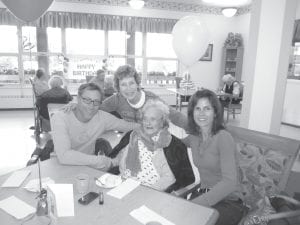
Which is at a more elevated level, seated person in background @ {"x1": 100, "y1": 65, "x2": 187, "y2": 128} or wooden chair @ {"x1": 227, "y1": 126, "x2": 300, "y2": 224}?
seated person in background @ {"x1": 100, "y1": 65, "x2": 187, "y2": 128}

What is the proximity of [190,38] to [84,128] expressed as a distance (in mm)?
1516

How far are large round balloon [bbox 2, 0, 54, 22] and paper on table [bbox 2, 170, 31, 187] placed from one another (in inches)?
44.3

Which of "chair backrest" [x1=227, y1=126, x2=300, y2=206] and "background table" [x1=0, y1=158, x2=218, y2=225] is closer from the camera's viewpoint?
"background table" [x1=0, y1=158, x2=218, y2=225]

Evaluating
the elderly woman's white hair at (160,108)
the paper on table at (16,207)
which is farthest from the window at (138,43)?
the paper on table at (16,207)

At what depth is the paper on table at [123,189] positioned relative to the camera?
4.39 feet

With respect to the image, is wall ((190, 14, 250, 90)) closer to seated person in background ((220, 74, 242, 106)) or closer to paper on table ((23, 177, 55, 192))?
seated person in background ((220, 74, 242, 106))

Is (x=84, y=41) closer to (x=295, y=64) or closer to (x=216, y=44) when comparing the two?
(x=216, y=44)

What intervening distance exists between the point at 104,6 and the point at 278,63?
18.2 ft

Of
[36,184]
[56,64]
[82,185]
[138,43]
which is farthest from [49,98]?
[138,43]

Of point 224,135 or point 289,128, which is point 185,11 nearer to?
point 289,128

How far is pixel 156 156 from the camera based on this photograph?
1735 mm

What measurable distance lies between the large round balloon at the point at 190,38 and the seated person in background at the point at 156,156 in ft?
4.14

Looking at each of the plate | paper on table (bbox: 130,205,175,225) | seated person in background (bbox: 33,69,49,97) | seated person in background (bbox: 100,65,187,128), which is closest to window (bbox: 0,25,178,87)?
seated person in background (bbox: 33,69,49,97)

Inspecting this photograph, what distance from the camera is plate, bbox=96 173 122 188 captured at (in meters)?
1.41
